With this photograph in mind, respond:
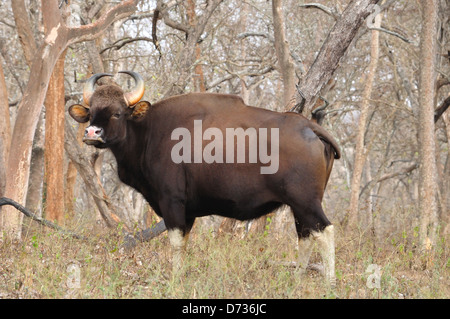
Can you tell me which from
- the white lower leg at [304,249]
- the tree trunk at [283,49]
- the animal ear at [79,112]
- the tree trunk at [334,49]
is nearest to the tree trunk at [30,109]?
the animal ear at [79,112]

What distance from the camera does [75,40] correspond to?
9.30 metres

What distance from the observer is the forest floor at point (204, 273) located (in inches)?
217

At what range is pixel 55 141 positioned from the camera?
36.9 feet

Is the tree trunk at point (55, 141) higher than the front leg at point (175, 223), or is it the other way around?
the tree trunk at point (55, 141)

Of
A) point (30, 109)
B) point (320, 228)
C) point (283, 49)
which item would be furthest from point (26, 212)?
point (283, 49)

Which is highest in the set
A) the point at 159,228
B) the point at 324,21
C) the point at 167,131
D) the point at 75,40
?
the point at 324,21

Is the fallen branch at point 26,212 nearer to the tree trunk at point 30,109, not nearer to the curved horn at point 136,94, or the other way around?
the tree trunk at point 30,109

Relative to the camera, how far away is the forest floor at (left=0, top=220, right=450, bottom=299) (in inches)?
217

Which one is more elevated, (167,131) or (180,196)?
(167,131)

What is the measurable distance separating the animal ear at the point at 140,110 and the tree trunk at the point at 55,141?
4790mm

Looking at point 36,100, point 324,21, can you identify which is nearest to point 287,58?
point 36,100

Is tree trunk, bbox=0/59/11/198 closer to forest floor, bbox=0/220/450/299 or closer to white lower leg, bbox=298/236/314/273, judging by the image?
forest floor, bbox=0/220/450/299
